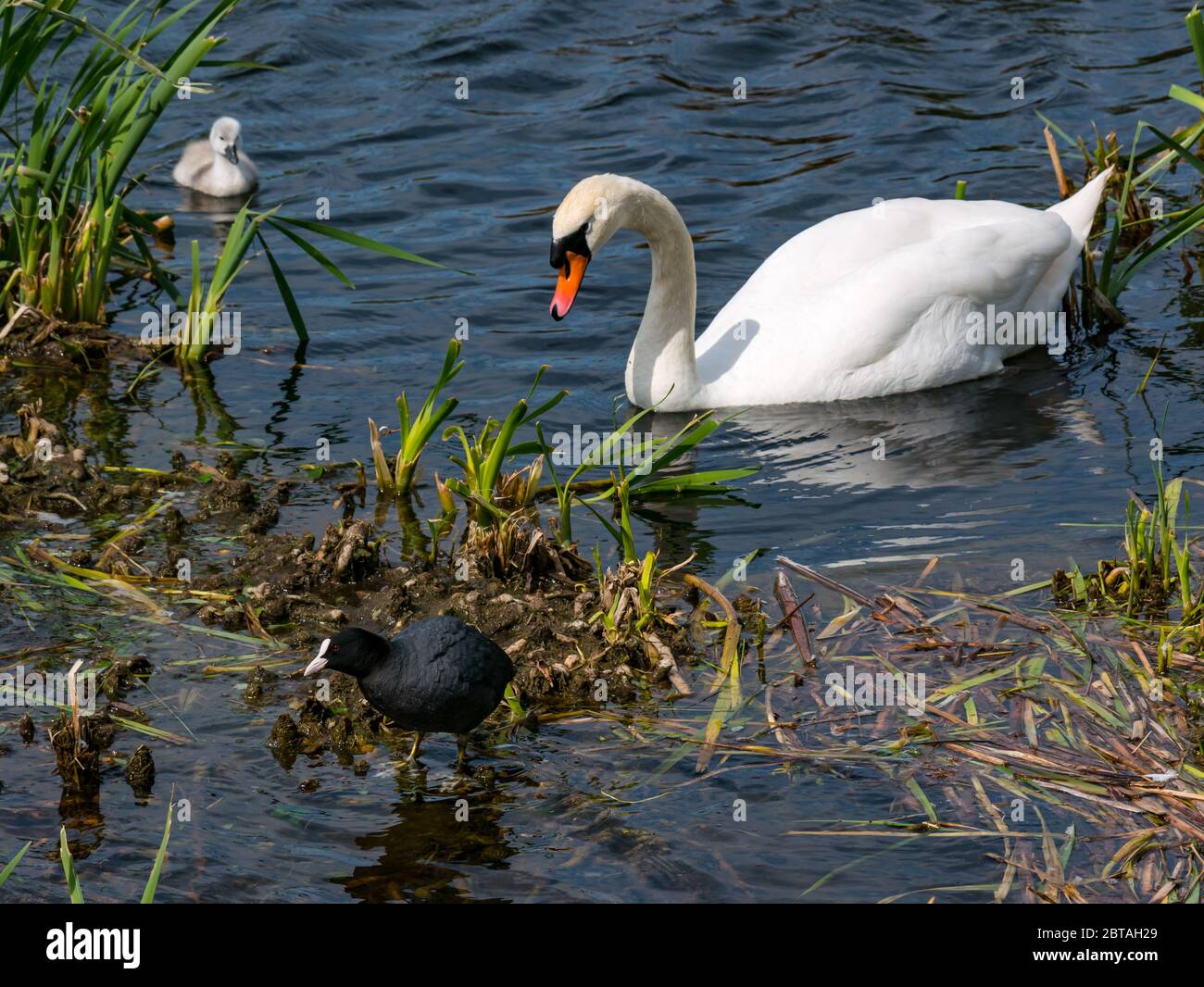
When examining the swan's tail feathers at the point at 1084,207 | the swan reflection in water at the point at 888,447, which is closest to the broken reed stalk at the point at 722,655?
the swan reflection in water at the point at 888,447

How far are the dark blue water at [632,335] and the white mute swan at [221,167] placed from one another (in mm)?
297

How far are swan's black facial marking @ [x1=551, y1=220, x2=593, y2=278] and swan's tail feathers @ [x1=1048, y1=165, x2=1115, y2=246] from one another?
2.70m

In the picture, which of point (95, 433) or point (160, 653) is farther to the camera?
point (95, 433)

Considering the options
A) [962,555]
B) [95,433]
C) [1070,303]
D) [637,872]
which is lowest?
[637,872]

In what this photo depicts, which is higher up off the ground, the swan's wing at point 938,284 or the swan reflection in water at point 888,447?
the swan's wing at point 938,284

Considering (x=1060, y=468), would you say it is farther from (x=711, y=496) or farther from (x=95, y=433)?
(x=95, y=433)

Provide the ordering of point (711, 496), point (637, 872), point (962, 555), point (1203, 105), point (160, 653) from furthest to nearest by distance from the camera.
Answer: point (711, 496) < point (1203, 105) < point (962, 555) < point (160, 653) < point (637, 872)

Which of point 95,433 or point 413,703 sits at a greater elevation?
point 95,433

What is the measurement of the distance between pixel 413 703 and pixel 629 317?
5050mm

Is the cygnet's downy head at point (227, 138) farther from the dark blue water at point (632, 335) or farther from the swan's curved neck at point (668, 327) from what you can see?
the swan's curved neck at point (668, 327)

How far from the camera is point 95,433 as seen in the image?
24.6ft

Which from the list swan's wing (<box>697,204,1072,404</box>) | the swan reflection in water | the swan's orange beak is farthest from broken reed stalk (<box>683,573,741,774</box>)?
swan's wing (<box>697,204,1072,404</box>)

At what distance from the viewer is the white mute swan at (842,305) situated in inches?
312

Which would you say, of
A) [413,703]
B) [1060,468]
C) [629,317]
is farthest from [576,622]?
[629,317]
